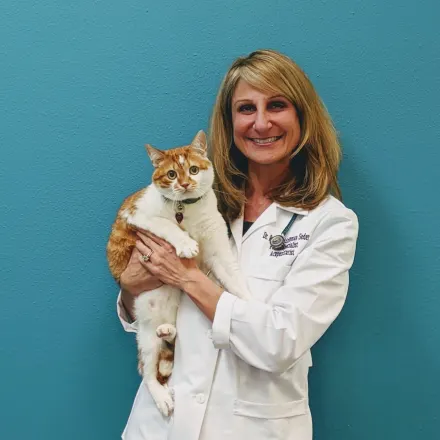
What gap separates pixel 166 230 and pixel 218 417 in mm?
466

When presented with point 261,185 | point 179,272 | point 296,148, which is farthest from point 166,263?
point 296,148

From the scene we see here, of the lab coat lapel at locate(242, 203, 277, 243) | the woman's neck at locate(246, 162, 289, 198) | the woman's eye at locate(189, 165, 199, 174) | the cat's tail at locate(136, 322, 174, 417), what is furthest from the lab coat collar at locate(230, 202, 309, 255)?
the cat's tail at locate(136, 322, 174, 417)

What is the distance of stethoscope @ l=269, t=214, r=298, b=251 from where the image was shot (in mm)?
1240

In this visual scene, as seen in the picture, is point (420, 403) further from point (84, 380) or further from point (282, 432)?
point (84, 380)

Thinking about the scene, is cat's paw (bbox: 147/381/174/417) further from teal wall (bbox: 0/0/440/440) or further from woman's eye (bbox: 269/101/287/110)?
woman's eye (bbox: 269/101/287/110)

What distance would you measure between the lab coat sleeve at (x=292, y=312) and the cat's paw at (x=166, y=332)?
164 mm

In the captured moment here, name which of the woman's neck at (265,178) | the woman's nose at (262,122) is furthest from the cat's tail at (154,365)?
the woman's nose at (262,122)

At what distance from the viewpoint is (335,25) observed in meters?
1.45

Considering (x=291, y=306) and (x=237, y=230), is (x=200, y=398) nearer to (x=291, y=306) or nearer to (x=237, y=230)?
(x=291, y=306)

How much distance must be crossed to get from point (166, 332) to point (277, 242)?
1.18ft

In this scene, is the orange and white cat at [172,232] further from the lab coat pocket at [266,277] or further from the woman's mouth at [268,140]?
the woman's mouth at [268,140]

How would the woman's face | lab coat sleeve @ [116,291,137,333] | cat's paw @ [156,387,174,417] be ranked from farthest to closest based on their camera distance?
lab coat sleeve @ [116,291,137,333]
the woman's face
cat's paw @ [156,387,174,417]

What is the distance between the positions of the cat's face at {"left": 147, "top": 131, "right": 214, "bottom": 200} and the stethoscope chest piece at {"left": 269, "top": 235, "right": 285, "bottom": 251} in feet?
0.70

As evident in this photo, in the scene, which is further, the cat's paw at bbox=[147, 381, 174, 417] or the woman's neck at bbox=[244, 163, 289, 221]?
the woman's neck at bbox=[244, 163, 289, 221]
